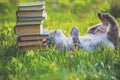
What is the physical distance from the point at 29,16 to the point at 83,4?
16.3 ft

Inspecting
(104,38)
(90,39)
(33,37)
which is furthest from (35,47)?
(104,38)

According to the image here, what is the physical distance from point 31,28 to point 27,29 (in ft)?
0.13

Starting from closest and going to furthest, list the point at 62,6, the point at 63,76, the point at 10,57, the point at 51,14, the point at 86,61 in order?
1. the point at 63,76
2. the point at 86,61
3. the point at 10,57
4. the point at 51,14
5. the point at 62,6

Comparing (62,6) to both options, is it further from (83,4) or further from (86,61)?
(86,61)

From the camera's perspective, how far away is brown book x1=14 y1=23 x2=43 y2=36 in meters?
4.89

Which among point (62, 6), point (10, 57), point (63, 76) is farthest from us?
point (62, 6)

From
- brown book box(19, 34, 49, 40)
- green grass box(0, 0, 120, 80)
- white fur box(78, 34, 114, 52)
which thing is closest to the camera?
green grass box(0, 0, 120, 80)

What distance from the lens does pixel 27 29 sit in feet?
16.1

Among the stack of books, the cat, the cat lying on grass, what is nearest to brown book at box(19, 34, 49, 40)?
the stack of books

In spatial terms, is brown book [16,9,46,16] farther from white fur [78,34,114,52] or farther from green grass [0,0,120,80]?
white fur [78,34,114,52]

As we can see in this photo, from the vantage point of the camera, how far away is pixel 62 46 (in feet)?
15.8

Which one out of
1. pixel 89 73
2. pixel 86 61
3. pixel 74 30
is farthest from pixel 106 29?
pixel 89 73

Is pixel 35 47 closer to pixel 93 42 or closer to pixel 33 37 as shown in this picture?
pixel 33 37

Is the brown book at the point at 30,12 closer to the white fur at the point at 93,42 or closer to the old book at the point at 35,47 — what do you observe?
the old book at the point at 35,47
